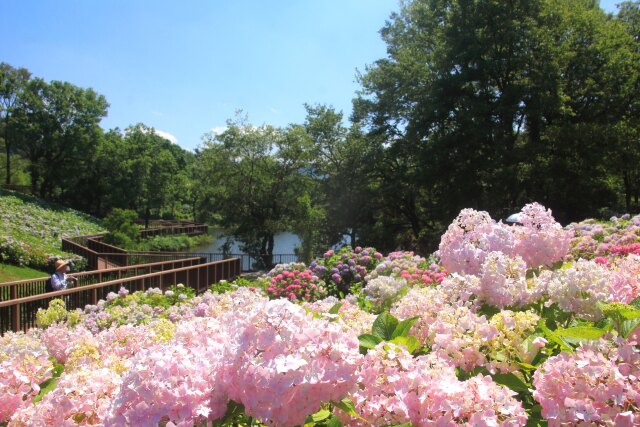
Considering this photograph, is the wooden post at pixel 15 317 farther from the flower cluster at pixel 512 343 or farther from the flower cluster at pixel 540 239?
the flower cluster at pixel 512 343

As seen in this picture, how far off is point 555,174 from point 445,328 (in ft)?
66.1

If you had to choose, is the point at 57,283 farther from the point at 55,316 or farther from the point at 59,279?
the point at 55,316

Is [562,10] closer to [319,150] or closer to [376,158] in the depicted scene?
[376,158]

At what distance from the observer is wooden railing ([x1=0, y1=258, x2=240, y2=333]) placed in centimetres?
712

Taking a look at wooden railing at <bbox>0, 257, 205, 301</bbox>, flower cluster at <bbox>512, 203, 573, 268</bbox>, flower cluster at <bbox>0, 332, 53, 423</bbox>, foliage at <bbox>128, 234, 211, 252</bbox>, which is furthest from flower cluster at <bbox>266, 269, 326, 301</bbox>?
foliage at <bbox>128, 234, 211, 252</bbox>

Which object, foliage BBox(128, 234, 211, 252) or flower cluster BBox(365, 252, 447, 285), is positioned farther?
foliage BBox(128, 234, 211, 252)

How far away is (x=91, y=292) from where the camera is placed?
Answer: 8508mm

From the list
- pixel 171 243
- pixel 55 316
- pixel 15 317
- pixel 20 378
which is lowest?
pixel 171 243

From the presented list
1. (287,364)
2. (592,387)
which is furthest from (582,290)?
(287,364)

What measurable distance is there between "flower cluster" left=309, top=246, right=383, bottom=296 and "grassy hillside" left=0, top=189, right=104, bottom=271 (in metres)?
15.3

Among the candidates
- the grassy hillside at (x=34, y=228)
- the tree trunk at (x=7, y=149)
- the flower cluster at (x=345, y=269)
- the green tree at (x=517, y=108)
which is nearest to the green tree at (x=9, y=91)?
the tree trunk at (x=7, y=149)

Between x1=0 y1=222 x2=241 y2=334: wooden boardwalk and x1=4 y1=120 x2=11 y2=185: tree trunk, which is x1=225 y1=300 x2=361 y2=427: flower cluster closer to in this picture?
x1=0 y1=222 x2=241 y2=334: wooden boardwalk

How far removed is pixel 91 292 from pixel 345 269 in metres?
4.44

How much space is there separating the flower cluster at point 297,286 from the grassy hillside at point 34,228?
15402 millimetres
